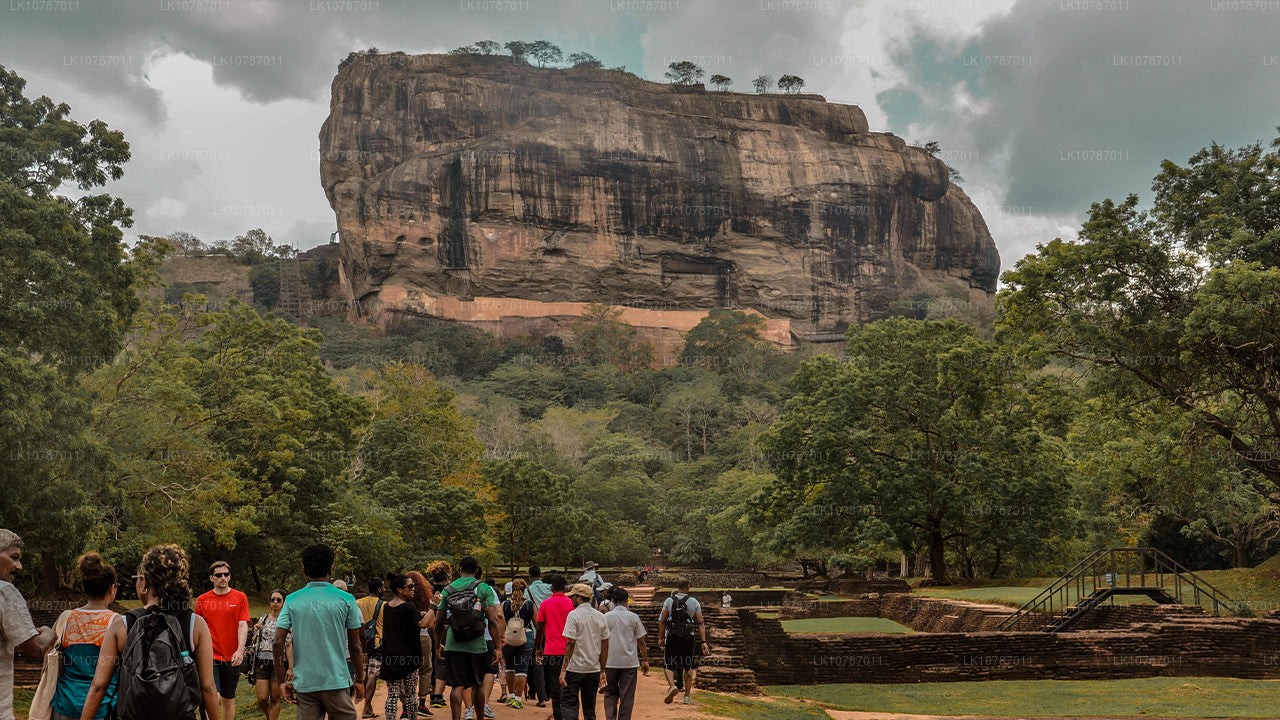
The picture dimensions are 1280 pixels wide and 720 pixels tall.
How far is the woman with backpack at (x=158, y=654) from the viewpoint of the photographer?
4.65 meters

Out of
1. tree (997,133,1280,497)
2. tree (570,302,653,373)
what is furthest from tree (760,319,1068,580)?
tree (570,302,653,373)

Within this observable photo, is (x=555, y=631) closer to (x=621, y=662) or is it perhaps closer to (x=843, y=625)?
(x=621, y=662)

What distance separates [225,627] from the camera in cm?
700

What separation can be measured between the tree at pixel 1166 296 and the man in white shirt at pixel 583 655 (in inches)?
532

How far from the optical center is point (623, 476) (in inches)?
1911

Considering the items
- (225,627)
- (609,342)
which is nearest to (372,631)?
(225,627)

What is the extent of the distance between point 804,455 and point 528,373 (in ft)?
167

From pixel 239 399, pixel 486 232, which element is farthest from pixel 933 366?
pixel 486 232

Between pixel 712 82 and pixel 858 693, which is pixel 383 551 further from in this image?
pixel 712 82

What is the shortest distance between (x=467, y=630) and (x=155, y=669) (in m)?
3.37

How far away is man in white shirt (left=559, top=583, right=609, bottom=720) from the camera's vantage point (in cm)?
771

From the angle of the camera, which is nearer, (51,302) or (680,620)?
(680,620)

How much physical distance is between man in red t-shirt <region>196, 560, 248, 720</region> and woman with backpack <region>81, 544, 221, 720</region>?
215cm

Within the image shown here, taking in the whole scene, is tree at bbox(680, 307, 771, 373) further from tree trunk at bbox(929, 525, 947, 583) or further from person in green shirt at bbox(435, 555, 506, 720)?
person in green shirt at bbox(435, 555, 506, 720)
